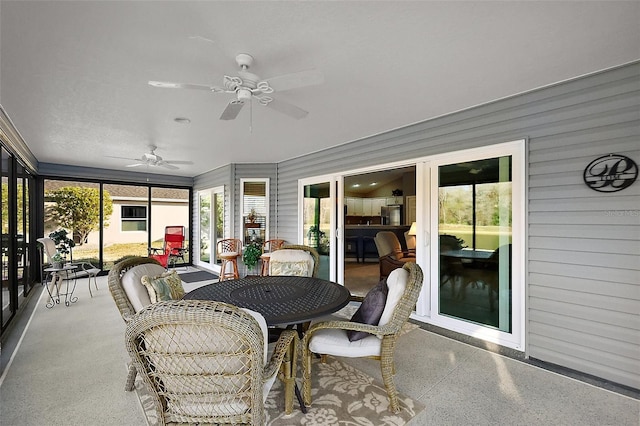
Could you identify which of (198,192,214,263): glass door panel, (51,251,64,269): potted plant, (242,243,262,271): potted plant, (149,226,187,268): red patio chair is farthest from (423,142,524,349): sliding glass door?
(149,226,187,268): red patio chair

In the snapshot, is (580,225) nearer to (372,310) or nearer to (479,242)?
(479,242)

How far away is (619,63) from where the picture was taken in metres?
2.38

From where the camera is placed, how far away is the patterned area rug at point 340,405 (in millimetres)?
1965

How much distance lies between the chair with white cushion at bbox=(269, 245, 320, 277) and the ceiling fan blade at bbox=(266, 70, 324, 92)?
2081 mm

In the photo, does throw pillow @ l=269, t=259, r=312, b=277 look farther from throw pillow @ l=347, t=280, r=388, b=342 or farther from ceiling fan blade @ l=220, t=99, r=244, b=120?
ceiling fan blade @ l=220, t=99, r=244, b=120

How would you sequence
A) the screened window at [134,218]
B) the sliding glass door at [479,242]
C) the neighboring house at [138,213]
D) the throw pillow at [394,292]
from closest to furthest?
the throw pillow at [394,292]
the sliding glass door at [479,242]
the neighboring house at [138,213]
the screened window at [134,218]

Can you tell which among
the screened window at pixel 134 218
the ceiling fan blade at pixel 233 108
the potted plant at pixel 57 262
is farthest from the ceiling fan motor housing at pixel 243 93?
the screened window at pixel 134 218

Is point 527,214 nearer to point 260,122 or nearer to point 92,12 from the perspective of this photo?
point 260,122

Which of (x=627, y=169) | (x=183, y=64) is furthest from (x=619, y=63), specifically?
(x=183, y=64)

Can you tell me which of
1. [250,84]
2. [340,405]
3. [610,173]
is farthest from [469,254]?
[250,84]

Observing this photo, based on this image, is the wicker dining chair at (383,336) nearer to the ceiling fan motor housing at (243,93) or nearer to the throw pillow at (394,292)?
the throw pillow at (394,292)

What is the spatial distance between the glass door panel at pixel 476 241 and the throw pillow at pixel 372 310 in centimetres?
164

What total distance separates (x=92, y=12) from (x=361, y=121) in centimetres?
282

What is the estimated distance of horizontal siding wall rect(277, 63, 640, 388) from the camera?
2.38m
